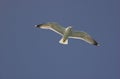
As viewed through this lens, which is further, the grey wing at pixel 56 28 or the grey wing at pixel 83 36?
the grey wing at pixel 83 36

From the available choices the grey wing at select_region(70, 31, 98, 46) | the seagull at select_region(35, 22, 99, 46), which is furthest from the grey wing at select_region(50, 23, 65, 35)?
the grey wing at select_region(70, 31, 98, 46)

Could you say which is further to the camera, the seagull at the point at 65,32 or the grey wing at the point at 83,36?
the grey wing at the point at 83,36

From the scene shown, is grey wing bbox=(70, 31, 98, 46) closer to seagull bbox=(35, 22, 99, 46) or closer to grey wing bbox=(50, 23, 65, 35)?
seagull bbox=(35, 22, 99, 46)

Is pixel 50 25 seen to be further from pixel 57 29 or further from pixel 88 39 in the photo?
pixel 88 39

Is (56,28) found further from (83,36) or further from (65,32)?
(83,36)

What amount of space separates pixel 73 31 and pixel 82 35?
0.24m

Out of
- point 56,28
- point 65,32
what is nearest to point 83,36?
point 65,32

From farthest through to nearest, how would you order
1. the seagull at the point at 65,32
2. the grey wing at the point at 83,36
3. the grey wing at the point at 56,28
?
the grey wing at the point at 83,36
the grey wing at the point at 56,28
the seagull at the point at 65,32

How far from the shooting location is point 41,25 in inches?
365

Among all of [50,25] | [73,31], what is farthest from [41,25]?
[73,31]

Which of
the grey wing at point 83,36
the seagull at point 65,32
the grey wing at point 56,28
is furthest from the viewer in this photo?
the grey wing at point 83,36

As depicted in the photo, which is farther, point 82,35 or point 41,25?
point 82,35

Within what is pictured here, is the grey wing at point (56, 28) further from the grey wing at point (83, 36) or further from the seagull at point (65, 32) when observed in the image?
the grey wing at point (83, 36)

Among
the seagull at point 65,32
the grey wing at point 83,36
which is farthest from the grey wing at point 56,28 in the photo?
the grey wing at point 83,36
